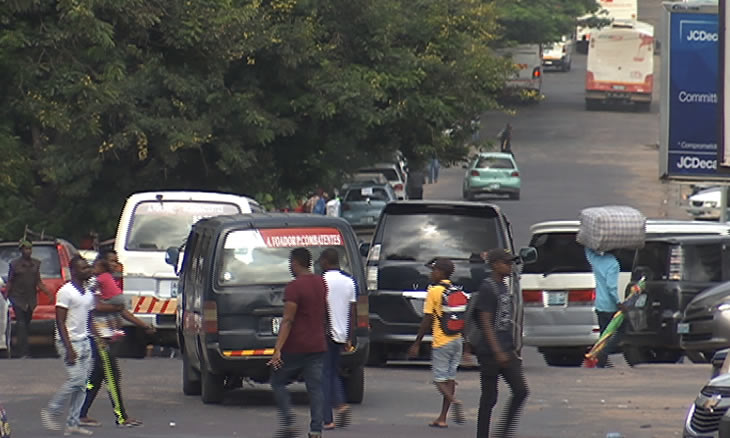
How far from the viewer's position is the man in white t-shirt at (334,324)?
46.4 ft

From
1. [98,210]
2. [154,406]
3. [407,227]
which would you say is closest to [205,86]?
[98,210]

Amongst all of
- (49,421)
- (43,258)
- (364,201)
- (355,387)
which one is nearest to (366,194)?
(364,201)

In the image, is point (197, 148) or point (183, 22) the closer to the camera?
point (183, 22)

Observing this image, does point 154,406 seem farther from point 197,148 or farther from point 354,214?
point 354,214

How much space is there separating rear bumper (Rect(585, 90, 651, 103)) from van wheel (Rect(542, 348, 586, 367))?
57.2m

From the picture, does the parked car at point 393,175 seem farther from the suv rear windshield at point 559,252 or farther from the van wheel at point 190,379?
the van wheel at point 190,379

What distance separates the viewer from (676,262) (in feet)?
65.3

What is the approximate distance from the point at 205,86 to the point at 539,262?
9.91m

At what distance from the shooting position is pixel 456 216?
19016 mm

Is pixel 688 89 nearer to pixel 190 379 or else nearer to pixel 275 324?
pixel 190 379

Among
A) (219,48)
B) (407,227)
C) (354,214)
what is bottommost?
(354,214)

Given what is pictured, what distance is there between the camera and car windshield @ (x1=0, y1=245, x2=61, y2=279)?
23141mm

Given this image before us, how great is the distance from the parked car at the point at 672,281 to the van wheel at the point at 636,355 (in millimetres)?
262

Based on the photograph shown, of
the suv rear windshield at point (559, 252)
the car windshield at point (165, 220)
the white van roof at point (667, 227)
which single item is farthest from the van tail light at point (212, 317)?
the white van roof at point (667, 227)
